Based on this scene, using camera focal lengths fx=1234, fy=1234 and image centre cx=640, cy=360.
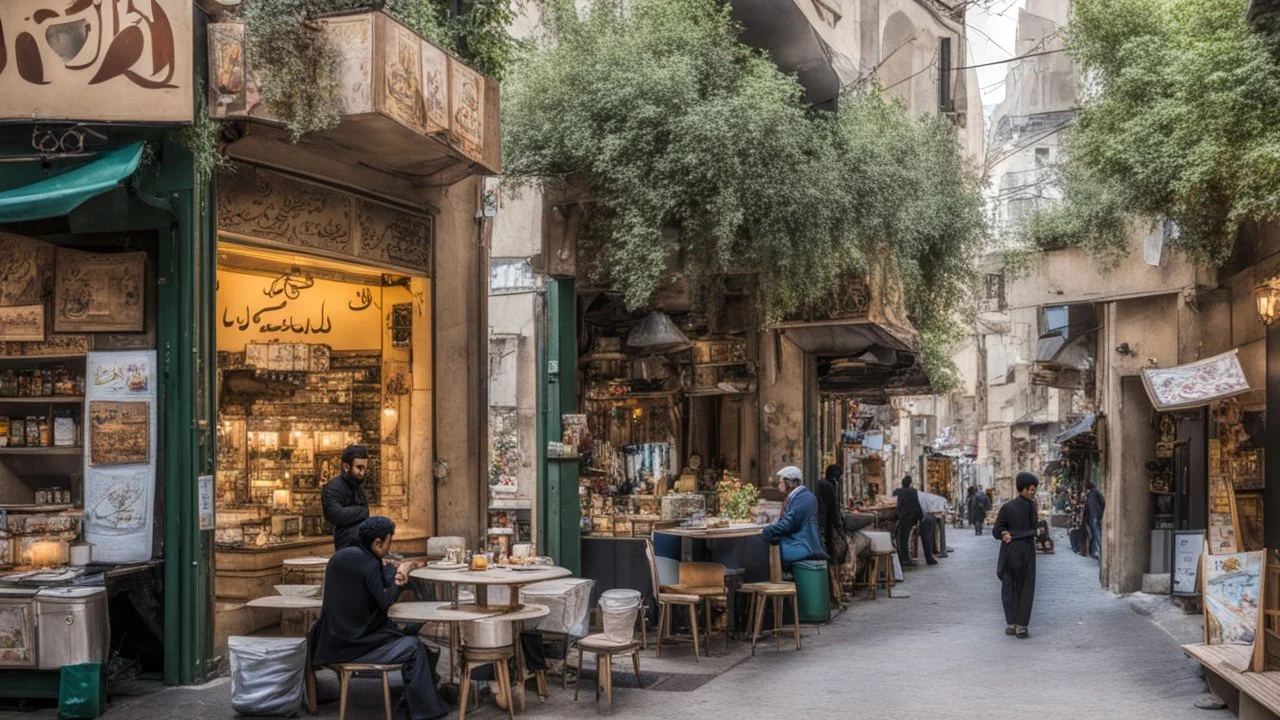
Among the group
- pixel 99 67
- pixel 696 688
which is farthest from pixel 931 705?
pixel 99 67

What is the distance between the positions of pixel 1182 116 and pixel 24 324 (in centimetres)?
1097

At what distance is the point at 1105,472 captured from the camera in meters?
19.1

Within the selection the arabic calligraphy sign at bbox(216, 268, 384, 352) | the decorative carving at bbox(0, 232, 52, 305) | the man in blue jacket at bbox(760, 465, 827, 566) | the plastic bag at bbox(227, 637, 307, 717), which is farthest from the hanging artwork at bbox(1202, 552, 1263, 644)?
the decorative carving at bbox(0, 232, 52, 305)

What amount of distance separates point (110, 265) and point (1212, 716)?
921 centimetres

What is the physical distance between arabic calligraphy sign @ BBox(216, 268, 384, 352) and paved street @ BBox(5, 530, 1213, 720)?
16.4 feet

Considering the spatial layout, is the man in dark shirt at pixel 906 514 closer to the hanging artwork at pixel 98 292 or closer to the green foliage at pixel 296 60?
the green foliage at pixel 296 60

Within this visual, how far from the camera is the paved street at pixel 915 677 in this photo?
9328 mm

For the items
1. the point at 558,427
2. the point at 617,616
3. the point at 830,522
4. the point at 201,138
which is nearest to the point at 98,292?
the point at 201,138

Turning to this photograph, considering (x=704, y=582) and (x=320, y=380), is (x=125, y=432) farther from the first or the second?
(x=704, y=582)

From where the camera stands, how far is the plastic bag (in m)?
8.63

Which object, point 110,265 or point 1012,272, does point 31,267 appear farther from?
point 1012,272

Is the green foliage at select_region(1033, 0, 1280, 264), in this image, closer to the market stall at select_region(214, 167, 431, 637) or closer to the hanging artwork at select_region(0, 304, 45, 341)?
the market stall at select_region(214, 167, 431, 637)

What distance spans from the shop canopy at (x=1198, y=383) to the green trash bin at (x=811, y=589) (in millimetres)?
4206

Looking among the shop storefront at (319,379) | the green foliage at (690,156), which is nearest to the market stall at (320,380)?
the shop storefront at (319,379)
